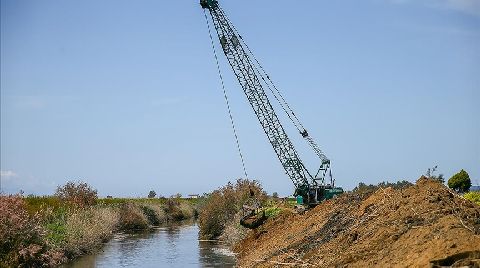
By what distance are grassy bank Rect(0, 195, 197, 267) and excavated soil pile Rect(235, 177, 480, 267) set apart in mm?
11569

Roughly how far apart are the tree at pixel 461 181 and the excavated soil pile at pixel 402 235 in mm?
25417

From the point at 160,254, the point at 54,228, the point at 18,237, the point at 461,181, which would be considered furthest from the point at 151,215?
the point at 18,237

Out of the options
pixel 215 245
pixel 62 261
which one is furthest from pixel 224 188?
pixel 62 261

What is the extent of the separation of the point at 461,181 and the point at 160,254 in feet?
80.7

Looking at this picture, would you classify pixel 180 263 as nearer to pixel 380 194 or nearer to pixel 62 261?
pixel 62 261

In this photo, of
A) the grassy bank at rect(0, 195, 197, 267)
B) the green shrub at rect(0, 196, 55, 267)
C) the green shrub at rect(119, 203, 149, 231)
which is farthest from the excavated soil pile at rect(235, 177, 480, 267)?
the green shrub at rect(119, 203, 149, 231)

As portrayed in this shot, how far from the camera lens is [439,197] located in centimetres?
1603

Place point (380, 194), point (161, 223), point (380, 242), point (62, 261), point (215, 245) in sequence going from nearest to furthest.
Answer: point (380, 242) < point (380, 194) < point (62, 261) < point (215, 245) < point (161, 223)

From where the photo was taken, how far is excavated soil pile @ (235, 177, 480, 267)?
11076 millimetres

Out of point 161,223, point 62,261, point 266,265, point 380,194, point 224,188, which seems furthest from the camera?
point 161,223

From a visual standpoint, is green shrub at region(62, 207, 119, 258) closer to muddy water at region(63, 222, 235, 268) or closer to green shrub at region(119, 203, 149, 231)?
muddy water at region(63, 222, 235, 268)

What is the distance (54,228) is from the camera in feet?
117

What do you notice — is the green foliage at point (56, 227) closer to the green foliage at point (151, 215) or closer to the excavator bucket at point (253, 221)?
the excavator bucket at point (253, 221)

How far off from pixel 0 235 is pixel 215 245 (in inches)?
763
